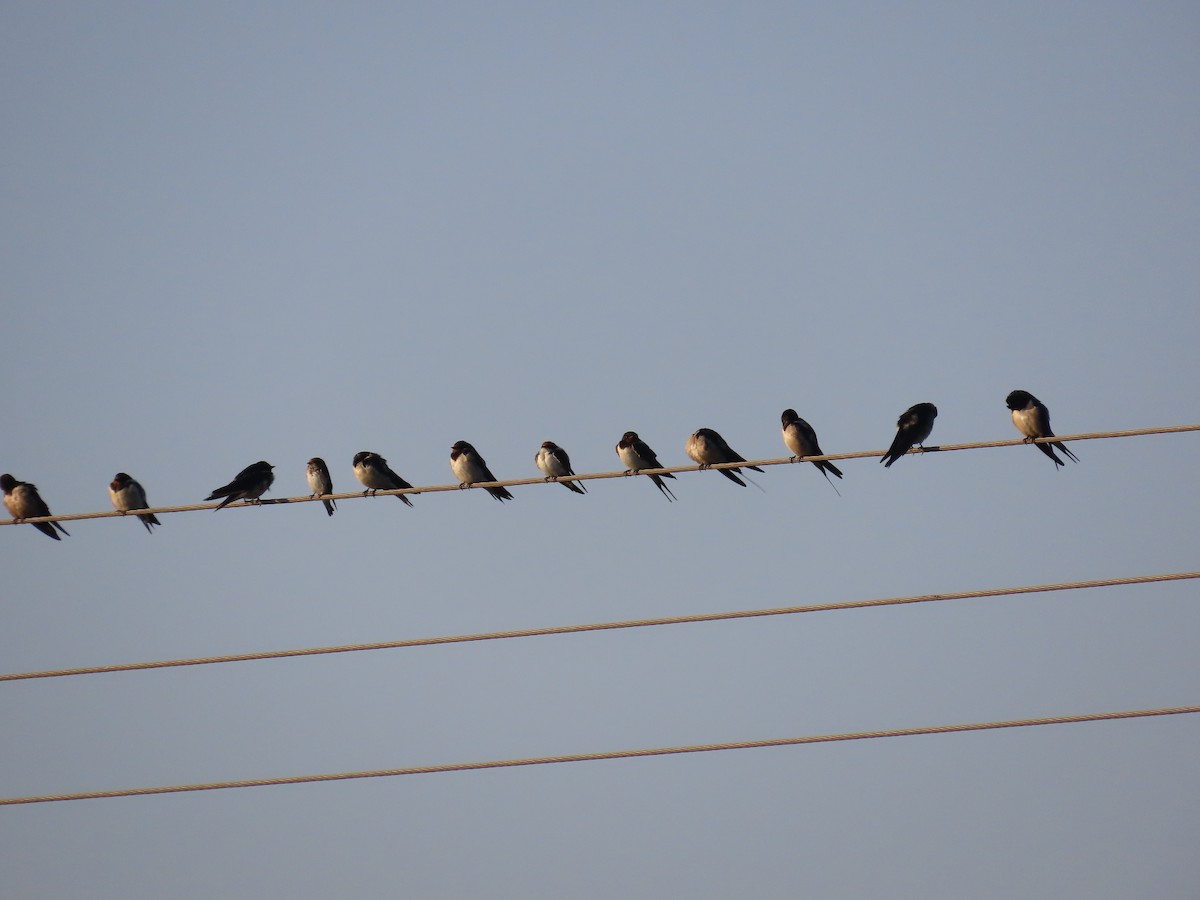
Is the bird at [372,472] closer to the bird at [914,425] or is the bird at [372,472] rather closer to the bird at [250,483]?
the bird at [250,483]

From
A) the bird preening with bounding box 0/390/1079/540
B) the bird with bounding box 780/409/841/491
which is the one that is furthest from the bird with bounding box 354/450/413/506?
the bird with bounding box 780/409/841/491

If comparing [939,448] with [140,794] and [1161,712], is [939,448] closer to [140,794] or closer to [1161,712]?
[1161,712]

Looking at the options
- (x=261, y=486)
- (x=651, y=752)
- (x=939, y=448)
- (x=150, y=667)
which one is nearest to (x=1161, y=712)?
(x=939, y=448)

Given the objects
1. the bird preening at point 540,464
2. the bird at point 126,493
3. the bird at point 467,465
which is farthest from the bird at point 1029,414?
the bird at point 126,493

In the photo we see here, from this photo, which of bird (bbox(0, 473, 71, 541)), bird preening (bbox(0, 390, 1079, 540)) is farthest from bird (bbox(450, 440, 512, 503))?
bird (bbox(0, 473, 71, 541))

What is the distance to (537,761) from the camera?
9406 millimetres

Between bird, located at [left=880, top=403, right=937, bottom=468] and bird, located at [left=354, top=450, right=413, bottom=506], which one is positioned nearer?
bird, located at [left=880, top=403, right=937, bottom=468]

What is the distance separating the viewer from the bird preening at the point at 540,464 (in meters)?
15.0

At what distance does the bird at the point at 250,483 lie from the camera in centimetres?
1591

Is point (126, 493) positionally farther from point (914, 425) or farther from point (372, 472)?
point (914, 425)

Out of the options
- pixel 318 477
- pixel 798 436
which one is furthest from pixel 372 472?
pixel 798 436

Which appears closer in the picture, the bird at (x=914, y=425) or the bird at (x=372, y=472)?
the bird at (x=914, y=425)

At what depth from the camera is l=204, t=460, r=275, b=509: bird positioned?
52.2ft

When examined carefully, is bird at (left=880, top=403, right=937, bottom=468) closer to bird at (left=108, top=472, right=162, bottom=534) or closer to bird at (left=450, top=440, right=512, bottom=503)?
bird at (left=450, top=440, right=512, bottom=503)
